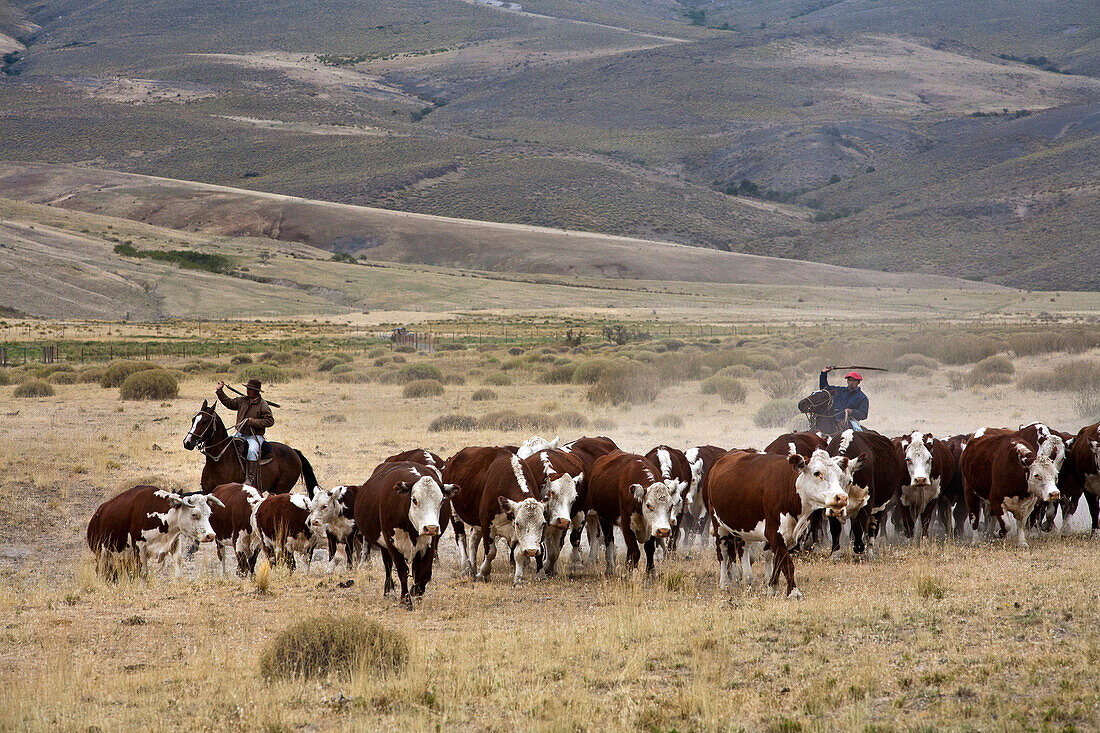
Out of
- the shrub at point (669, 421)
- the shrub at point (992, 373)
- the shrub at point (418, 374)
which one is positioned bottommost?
the shrub at point (669, 421)

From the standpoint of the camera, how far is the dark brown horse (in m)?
15.1

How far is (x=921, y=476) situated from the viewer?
44.0 feet

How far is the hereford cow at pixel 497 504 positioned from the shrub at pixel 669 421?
1394 cm

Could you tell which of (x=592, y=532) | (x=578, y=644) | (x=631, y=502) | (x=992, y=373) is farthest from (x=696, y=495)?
(x=992, y=373)

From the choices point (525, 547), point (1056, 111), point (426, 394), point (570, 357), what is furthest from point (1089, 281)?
point (525, 547)

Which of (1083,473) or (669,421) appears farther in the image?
(669,421)

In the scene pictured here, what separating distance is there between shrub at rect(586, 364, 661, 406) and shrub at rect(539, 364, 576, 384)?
3196mm

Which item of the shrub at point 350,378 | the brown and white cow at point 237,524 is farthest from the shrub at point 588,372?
the brown and white cow at point 237,524

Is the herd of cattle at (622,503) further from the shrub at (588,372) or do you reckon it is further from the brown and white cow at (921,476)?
the shrub at (588,372)

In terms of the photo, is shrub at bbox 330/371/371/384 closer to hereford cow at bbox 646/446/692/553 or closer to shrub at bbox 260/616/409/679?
hereford cow at bbox 646/446/692/553

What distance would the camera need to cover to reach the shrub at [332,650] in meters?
7.92

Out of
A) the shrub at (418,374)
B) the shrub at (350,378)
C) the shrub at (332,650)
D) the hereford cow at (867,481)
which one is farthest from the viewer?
the shrub at (350,378)

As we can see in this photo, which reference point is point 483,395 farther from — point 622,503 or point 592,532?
point 622,503

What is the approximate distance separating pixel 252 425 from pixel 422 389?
1783 cm
